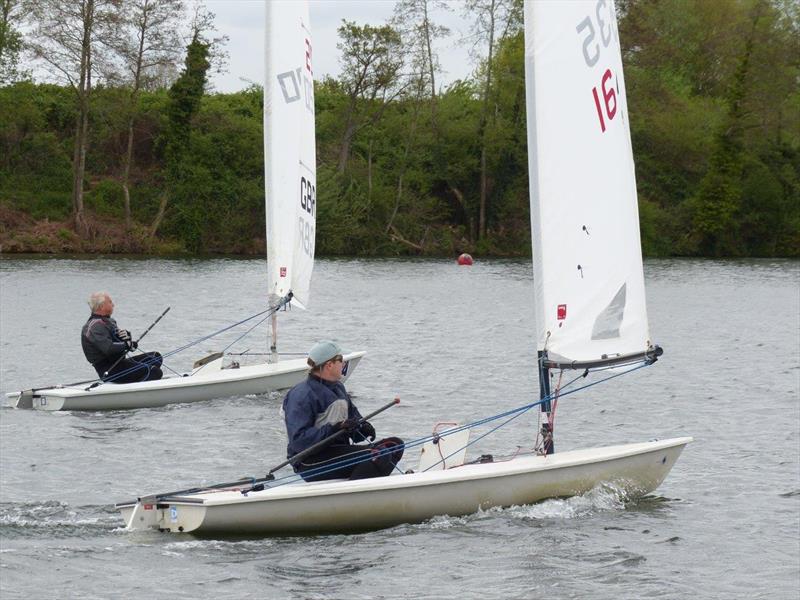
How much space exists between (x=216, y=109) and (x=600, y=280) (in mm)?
49106

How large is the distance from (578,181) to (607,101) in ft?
2.44

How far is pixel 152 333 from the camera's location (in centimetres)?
2609

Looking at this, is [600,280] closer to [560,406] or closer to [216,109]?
[560,406]

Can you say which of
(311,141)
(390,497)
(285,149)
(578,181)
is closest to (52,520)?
(390,497)

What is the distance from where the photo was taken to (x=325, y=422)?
1021 cm

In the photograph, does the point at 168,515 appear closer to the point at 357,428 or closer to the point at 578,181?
the point at 357,428

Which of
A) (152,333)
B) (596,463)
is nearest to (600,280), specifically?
(596,463)

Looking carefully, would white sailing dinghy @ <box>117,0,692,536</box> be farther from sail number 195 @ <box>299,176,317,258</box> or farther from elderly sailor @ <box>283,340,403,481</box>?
sail number 195 @ <box>299,176,317,258</box>

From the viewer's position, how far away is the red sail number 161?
10.7 m

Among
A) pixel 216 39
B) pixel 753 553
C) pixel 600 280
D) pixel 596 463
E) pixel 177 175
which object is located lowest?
pixel 753 553

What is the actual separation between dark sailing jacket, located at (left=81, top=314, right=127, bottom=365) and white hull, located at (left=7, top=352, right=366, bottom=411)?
15.7 inches

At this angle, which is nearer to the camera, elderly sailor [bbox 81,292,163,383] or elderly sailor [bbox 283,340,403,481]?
elderly sailor [bbox 283,340,403,481]

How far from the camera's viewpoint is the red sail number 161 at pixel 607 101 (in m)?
10.7

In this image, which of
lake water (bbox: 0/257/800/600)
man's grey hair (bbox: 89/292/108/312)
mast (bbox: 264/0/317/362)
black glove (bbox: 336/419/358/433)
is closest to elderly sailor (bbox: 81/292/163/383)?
man's grey hair (bbox: 89/292/108/312)
